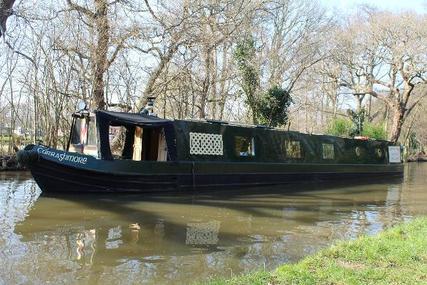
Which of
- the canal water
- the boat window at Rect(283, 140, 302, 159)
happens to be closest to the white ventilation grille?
the canal water

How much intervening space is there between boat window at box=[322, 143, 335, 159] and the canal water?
3.71 m

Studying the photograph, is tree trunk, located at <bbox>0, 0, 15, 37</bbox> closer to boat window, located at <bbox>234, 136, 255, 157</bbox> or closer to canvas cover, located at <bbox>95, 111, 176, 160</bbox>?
canvas cover, located at <bbox>95, 111, 176, 160</bbox>

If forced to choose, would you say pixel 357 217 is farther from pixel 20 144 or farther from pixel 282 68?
pixel 282 68

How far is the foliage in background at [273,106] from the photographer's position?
23438 millimetres

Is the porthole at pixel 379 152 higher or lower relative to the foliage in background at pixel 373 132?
lower

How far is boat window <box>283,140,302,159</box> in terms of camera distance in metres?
16.1

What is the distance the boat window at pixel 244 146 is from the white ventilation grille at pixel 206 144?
658mm

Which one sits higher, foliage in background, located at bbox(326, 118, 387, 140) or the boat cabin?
foliage in background, located at bbox(326, 118, 387, 140)

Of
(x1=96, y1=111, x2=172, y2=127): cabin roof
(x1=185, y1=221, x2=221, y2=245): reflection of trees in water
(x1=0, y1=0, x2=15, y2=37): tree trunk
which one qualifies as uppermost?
(x1=0, y1=0, x2=15, y2=37): tree trunk

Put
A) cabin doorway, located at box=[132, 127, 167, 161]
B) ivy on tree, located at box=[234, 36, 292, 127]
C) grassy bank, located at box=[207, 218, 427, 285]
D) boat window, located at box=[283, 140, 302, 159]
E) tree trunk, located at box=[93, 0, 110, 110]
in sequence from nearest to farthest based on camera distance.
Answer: grassy bank, located at box=[207, 218, 427, 285] < cabin doorway, located at box=[132, 127, 167, 161] < tree trunk, located at box=[93, 0, 110, 110] < boat window, located at box=[283, 140, 302, 159] < ivy on tree, located at box=[234, 36, 292, 127]

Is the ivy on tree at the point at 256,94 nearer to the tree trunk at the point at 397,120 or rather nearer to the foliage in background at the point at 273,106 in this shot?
the foliage in background at the point at 273,106

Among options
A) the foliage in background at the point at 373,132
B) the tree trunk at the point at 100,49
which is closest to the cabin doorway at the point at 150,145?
the tree trunk at the point at 100,49

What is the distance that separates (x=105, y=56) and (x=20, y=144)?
20.3ft

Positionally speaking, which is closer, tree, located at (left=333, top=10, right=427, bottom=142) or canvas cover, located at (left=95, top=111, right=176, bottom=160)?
canvas cover, located at (left=95, top=111, right=176, bottom=160)
